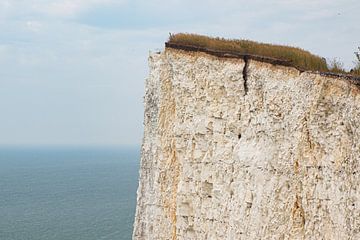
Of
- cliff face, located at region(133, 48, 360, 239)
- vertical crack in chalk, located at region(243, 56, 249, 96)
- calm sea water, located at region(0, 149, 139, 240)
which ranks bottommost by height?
calm sea water, located at region(0, 149, 139, 240)

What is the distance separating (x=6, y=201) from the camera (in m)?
74.2

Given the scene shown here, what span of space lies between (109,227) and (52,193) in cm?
3351

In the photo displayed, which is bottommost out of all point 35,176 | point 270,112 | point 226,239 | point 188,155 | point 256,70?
point 35,176

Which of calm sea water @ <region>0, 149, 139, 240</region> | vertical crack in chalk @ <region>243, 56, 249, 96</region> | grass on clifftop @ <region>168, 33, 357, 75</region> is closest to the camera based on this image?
grass on clifftop @ <region>168, 33, 357, 75</region>

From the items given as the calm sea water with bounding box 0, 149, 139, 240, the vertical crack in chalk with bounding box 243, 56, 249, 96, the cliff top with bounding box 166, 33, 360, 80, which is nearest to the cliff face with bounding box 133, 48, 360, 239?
the vertical crack in chalk with bounding box 243, 56, 249, 96

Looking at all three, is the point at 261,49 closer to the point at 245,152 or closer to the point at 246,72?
the point at 246,72

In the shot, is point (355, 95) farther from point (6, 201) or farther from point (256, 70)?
point (6, 201)

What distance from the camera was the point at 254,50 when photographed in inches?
558

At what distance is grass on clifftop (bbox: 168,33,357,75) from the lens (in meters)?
12.3

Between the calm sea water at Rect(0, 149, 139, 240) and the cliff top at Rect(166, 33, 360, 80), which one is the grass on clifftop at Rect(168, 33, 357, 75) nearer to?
the cliff top at Rect(166, 33, 360, 80)

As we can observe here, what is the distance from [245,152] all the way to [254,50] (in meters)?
2.86

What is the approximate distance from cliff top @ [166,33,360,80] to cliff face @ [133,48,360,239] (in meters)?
0.23

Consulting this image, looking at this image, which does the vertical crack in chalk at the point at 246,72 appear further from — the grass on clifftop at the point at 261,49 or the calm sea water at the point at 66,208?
the calm sea water at the point at 66,208

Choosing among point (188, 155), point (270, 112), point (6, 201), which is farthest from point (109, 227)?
point (270, 112)
